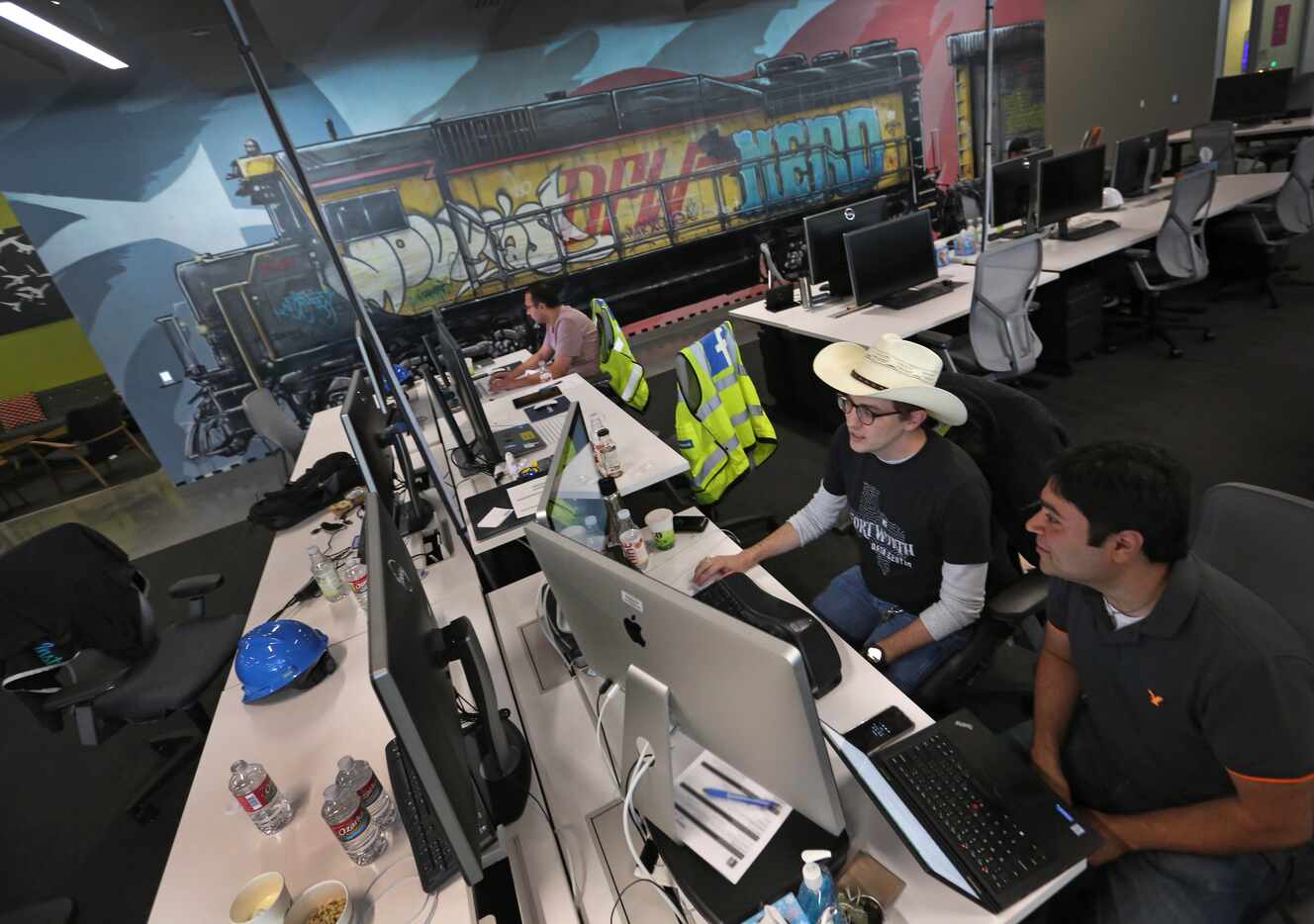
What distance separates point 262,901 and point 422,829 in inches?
11.7

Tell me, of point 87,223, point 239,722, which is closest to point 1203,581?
point 239,722

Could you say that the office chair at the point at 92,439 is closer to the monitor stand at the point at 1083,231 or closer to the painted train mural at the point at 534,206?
the painted train mural at the point at 534,206

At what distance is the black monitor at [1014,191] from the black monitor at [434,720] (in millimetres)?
4808

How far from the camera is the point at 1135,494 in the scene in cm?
104

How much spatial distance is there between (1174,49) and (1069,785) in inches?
446

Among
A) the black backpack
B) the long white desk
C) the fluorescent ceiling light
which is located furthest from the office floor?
the fluorescent ceiling light

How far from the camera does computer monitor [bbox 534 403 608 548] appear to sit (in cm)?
134

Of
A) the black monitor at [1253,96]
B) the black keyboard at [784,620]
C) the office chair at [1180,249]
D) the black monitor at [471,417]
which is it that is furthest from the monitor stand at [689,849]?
the black monitor at [1253,96]

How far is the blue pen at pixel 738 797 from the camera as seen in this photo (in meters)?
Result: 1.10

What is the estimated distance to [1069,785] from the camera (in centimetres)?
131

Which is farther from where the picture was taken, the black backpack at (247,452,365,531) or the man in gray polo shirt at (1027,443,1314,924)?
the black backpack at (247,452,365,531)

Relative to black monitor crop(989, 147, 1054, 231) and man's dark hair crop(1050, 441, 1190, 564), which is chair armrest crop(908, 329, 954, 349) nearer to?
black monitor crop(989, 147, 1054, 231)

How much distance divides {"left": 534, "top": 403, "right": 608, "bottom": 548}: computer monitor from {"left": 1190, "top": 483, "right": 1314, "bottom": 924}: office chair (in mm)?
1322

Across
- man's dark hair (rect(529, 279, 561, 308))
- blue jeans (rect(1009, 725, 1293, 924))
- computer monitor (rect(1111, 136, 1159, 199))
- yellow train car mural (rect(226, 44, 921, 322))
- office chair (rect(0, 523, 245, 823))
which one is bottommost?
blue jeans (rect(1009, 725, 1293, 924))
